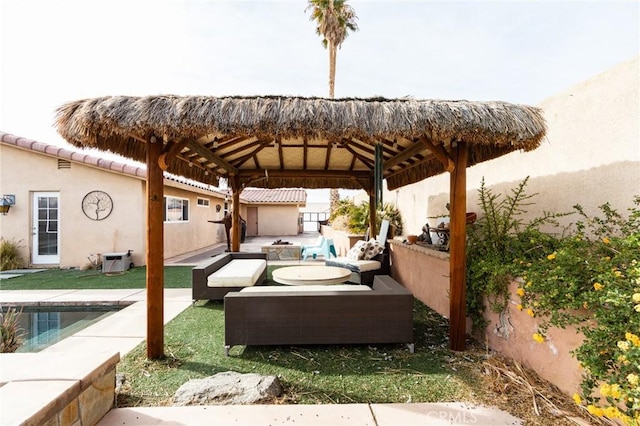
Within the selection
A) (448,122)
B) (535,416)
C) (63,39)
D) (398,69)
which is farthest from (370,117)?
(398,69)

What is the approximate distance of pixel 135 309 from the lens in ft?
15.8

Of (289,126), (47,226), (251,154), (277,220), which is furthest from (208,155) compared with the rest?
(277,220)

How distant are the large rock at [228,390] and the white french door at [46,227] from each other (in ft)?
29.5

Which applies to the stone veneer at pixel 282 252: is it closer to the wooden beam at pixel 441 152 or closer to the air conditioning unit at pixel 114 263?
the air conditioning unit at pixel 114 263

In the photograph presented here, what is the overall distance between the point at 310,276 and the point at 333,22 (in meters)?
13.8

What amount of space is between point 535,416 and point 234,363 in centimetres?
273

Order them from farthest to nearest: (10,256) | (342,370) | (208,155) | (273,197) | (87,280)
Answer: (273,197), (10,256), (87,280), (208,155), (342,370)

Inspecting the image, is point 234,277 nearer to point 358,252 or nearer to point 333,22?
point 358,252

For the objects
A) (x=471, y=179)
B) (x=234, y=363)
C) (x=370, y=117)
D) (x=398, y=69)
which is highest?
(x=398, y=69)

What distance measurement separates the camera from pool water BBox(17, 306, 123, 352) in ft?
12.6

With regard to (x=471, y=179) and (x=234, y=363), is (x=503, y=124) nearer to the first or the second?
(x=471, y=179)

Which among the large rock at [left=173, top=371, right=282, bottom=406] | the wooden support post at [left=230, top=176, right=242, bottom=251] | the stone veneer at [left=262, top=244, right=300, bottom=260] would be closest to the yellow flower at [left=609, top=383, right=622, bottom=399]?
the large rock at [left=173, top=371, right=282, bottom=406]

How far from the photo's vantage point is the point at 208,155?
4.89 m

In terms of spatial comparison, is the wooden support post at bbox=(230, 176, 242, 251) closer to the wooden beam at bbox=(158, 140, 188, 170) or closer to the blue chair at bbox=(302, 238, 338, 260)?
the blue chair at bbox=(302, 238, 338, 260)
